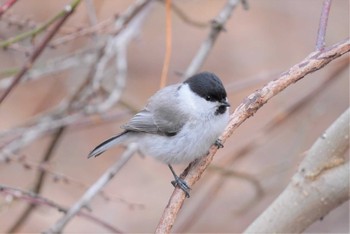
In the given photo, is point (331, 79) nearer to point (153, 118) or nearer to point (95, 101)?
point (153, 118)

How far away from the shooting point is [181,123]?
234 centimetres

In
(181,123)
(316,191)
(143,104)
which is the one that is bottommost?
(316,191)

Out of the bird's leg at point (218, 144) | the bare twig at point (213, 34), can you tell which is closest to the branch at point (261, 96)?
the bird's leg at point (218, 144)

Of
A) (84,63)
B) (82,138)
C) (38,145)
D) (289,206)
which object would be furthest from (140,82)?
(289,206)

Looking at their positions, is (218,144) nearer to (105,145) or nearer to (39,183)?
(105,145)

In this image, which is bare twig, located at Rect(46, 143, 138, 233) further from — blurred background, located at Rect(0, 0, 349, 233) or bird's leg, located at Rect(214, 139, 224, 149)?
bird's leg, located at Rect(214, 139, 224, 149)

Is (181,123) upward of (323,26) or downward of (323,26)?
upward

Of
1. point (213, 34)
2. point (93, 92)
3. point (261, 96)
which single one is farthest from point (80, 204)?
point (213, 34)

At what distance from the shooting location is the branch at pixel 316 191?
1782 millimetres

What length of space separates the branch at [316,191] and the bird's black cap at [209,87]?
46 centimetres

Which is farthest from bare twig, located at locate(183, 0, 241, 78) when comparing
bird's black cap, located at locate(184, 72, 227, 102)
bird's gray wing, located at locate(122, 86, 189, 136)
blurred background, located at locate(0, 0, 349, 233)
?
bird's black cap, located at locate(184, 72, 227, 102)

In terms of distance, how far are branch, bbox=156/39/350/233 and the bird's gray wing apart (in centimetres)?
47

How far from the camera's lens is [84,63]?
299 centimetres

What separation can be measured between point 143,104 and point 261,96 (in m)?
4.40
